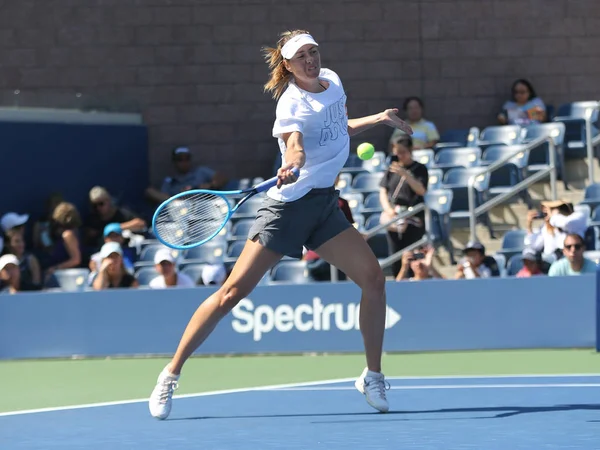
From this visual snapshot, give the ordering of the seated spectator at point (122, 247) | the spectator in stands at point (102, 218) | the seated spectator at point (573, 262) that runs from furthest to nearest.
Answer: the spectator in stands at point (102, 218), the seated spectator at point (122, 247), the seated spectator at point (573, 262)

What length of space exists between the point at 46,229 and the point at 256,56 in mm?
3532

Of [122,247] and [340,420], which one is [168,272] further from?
[340,420]

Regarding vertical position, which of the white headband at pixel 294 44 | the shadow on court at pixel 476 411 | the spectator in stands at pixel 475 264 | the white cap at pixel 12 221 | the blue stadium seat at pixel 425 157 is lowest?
the spectator in stands at pixel 475 264

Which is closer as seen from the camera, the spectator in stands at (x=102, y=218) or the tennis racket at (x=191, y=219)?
the tennis racket at (x=191, y=219)

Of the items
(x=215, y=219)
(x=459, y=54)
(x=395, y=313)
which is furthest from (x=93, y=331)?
(x=459, y=54)

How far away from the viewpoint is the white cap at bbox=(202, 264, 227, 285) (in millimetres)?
12086

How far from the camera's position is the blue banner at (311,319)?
10555mm

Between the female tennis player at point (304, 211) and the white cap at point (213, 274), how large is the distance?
207 inches

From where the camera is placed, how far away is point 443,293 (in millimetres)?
10758

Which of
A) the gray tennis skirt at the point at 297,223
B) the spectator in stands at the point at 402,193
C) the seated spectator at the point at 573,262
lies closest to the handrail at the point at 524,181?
the spectator in stands at the point at 402,193

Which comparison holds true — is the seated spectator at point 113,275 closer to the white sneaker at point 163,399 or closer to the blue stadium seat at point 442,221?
the blue stadium seat at point 442,221

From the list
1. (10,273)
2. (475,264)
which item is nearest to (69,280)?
(10,273)

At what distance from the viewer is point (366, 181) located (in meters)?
14.2

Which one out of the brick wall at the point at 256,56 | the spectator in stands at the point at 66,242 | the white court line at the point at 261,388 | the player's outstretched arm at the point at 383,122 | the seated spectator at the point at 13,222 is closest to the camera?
the player's outstretched arm at the point at 383,122
